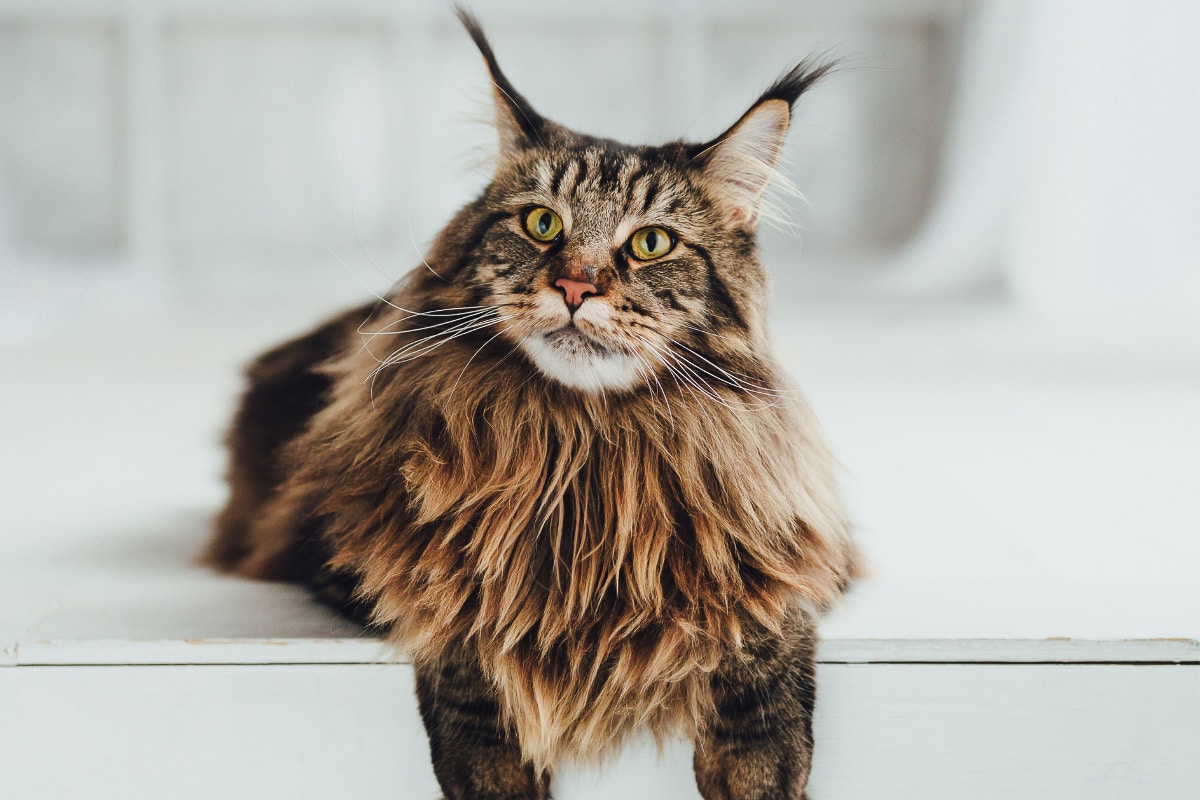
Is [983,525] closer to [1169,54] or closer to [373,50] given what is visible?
[1169,54]

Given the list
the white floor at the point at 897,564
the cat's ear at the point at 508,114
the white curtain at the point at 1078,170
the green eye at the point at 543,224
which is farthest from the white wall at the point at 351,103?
the green eye at the point at 543,224

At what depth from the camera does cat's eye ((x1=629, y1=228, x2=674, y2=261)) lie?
104 centimetres

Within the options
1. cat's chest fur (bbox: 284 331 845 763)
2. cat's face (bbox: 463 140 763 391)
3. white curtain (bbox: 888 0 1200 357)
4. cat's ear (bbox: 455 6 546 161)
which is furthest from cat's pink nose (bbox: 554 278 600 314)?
white curtain (bbox: 888 0 1200 357)

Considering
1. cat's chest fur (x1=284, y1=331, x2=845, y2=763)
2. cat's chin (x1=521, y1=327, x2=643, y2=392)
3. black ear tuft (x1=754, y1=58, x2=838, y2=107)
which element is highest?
black ear tuft (x1=754, y1=58, x2=838, y2=107)

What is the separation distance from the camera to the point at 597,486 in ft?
3.44

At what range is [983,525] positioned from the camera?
1567 millimetres

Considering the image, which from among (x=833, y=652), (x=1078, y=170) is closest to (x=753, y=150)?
(x=833, y=652)

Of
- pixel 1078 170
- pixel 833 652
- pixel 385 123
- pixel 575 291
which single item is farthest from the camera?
pixel 385 123

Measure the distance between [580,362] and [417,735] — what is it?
419 millimetres

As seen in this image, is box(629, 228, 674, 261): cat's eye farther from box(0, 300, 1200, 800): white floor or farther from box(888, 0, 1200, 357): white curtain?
box(888, 0, 1200, 357): white curtain

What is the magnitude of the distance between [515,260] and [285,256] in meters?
3.61

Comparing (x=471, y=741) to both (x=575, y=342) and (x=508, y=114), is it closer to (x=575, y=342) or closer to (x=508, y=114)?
(x=575, y=342)

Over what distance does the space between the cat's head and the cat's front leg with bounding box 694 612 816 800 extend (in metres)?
0.26

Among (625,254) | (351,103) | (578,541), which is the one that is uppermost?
(351,103)
